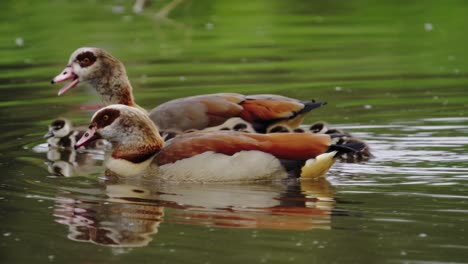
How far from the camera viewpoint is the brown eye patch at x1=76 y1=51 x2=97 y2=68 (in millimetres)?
13094

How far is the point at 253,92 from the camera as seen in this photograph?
50.9 ft

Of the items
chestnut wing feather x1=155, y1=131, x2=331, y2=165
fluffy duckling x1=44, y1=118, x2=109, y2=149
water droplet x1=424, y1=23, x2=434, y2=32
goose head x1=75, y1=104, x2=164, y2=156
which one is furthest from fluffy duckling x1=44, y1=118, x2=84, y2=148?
water droplet x1=424, y1=23, x2=434, y2=32

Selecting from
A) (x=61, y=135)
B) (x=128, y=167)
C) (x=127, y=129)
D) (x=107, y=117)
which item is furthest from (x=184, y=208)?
(x=61, y=135)

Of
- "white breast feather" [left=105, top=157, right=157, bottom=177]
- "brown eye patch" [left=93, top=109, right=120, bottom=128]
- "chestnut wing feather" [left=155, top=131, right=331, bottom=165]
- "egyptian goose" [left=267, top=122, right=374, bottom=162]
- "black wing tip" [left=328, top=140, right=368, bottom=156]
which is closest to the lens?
"black wing tip" [left=328, top=140, right=368, bottom=156]

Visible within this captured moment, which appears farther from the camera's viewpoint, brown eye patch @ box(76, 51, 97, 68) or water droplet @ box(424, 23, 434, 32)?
water droplet @ box(424, 23, 434, 32)

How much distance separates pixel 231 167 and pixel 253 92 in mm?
4946

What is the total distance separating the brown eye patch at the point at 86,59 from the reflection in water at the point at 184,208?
2.44 metres

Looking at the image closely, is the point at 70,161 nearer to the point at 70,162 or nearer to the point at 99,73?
the point at 70,162

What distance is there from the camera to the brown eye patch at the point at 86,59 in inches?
516

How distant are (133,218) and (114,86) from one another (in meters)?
3.95

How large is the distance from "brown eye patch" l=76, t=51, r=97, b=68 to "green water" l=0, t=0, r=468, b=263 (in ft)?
3.18

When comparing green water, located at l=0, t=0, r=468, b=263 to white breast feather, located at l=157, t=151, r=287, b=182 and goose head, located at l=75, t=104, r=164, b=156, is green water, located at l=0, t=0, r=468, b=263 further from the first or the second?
goose head, located at l=75, t=104, r=164, b=156

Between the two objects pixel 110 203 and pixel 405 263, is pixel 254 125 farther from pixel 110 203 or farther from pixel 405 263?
pixel 405 263

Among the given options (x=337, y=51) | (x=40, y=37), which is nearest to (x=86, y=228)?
(x=337, y=51)
